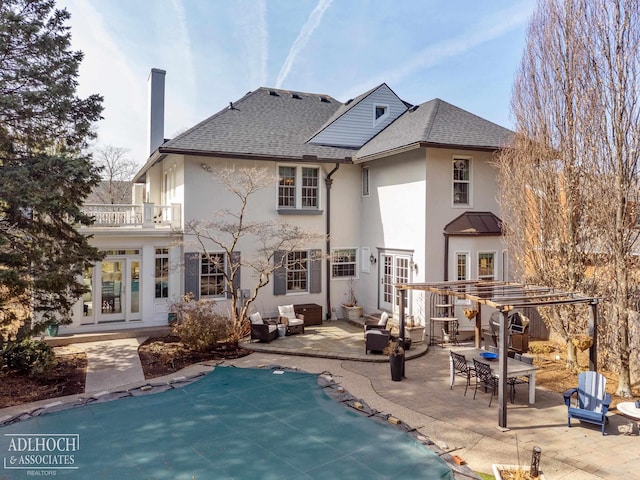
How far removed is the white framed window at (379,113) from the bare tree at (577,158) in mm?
6489

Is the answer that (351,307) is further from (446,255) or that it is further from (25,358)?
(25,358)

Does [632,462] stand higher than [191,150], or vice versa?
[191,150]

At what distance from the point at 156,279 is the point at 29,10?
8.52 m

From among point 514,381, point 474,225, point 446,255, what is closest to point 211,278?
point 446,255

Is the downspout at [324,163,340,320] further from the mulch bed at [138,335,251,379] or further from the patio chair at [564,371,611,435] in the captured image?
the patio chair at [564,371,611,435]

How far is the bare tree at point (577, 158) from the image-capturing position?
9.13 m

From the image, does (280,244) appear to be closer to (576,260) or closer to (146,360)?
(146,360)

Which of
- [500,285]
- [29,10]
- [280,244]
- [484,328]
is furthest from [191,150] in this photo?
[484,328]

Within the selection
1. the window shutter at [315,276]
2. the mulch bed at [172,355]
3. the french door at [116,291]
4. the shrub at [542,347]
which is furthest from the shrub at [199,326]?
the shrub at [542,347]

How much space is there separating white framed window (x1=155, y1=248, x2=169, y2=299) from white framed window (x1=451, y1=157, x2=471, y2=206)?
10410mm

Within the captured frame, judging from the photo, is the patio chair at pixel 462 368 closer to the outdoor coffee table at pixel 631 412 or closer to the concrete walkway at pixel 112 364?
the outdoor coffee table at pixel 631 412

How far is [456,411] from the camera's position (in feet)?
27.6

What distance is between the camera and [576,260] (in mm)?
10805

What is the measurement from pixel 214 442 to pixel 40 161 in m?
7.76
